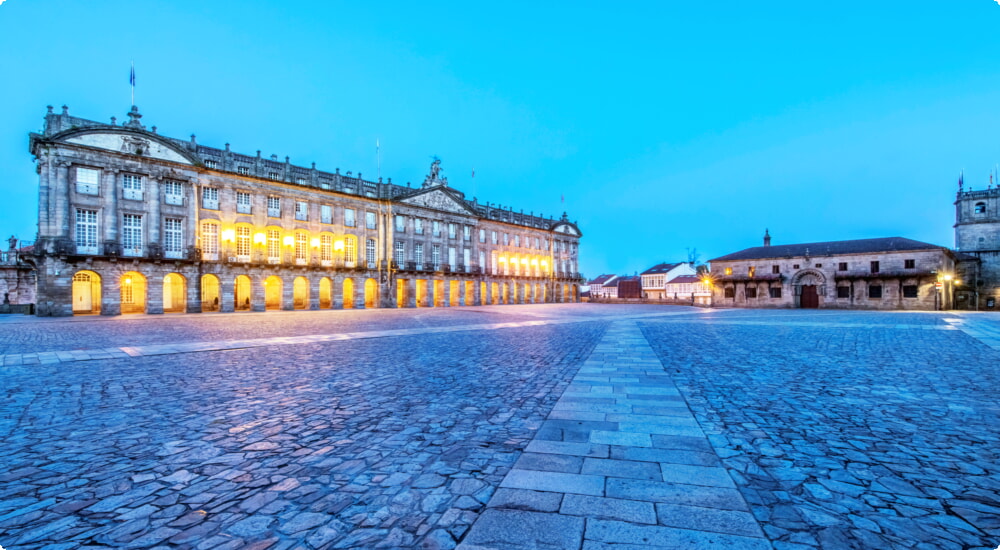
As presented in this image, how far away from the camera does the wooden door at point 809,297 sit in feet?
151

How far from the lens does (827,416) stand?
5414 mm

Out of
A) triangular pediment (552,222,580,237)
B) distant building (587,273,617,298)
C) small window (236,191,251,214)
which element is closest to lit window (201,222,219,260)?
small window (236,191,251,214)

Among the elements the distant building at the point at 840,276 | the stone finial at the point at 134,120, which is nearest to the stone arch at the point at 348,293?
the stone finial at the point at 134,120

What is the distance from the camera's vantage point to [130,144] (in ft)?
102

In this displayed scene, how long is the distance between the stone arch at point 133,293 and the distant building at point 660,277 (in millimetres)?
69599

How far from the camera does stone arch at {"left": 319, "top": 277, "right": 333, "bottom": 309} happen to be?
4272 centimetres

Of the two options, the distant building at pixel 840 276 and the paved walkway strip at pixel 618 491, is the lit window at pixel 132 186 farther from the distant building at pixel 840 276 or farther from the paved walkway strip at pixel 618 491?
the distant building at pixel 840 276

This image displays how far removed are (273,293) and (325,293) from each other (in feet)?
15.7

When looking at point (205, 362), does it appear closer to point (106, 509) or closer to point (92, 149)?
point (106, 509)

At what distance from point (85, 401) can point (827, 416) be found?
10.2m

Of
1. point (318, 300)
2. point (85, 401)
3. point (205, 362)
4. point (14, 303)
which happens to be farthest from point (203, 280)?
point (85, 401)

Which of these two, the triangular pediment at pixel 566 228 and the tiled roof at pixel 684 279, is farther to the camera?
the tiled roof at pixel 684 279

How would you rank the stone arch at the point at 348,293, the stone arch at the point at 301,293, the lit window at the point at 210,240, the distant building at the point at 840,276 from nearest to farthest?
the lit window at the point at 210,240 < the distant building at the point at 840,276 < the stone arch at the point at 301,293 < the stone arch at the point at 348,293

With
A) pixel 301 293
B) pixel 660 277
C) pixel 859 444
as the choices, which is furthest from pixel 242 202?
pixel 660 277
